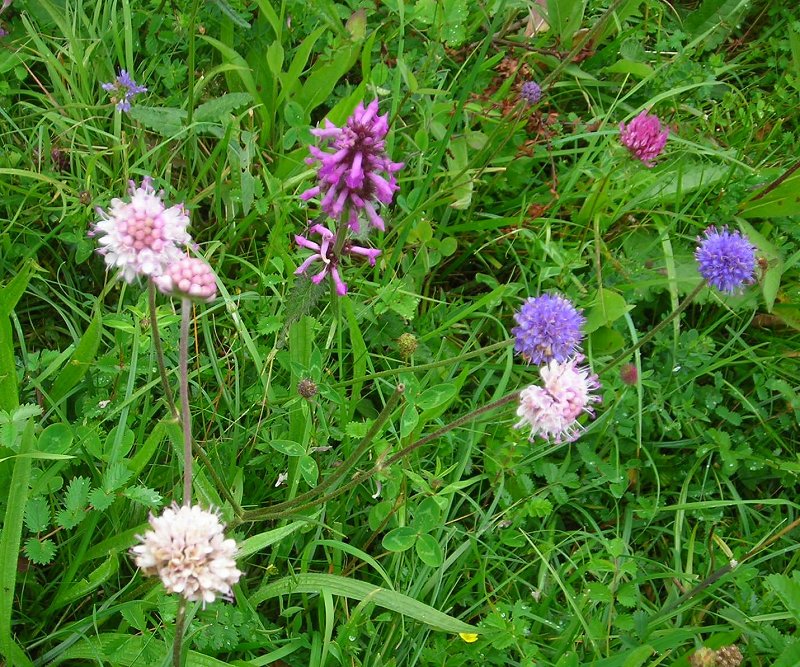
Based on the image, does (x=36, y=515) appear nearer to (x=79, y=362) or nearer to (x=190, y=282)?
(x=79, y=362)

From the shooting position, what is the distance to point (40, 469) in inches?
74.2

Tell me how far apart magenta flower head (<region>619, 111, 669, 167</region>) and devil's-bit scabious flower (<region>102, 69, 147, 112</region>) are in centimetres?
163

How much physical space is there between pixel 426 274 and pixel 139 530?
51.5 inches

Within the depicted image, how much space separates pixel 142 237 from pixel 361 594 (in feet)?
3.46

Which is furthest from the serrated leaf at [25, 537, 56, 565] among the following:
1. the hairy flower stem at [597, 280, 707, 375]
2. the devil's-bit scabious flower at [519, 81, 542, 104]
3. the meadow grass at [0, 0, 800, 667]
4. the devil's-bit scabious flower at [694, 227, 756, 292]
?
the devil's-bit scabious flower at [519, 81, 542, 104]

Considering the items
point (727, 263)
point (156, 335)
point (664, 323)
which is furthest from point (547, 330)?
point (156, 335)

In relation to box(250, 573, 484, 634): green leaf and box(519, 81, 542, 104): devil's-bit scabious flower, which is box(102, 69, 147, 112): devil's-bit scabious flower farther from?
box(250, 573, 484, 634): green leaf

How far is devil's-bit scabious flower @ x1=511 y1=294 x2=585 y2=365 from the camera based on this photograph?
2.16m

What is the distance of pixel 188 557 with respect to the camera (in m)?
1.23

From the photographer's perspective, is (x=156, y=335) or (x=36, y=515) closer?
(x=156, y=335)

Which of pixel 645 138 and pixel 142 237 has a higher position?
pixel 645 138

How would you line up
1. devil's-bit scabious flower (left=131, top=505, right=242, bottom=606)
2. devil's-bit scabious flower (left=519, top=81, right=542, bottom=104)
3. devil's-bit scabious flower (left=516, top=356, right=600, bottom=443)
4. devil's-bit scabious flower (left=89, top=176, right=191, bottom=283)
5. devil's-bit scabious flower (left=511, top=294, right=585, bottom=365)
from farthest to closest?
1. devil's-bit scabious flower (left=519, top=81, right=542, bottom=104)
2. devil's-bit scabious flower (left=511, top=294, right=585, bottom=365)
3. devil's-bit scabious flower (left=516, top=356, right=600, bottom=443)
4. devil's-bit scabious flower (left=89, top=176, right=191, bottom=283)
5. devil's-bit scabious flower (left=131, top=505, right=242, bottom=606)

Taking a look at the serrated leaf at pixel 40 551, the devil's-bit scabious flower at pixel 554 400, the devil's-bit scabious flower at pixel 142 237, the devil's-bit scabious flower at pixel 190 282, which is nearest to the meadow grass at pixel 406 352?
the serrated leaf at pixel 40 551

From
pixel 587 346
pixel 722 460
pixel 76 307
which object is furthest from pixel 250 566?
pixel 722 460
